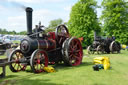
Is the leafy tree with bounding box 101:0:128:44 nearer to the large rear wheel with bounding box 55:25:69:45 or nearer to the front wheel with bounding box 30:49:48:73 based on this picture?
the large rear wheel with bounding box 55:25:69:45

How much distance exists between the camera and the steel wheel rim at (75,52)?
8.56 meters

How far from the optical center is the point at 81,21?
30000mm

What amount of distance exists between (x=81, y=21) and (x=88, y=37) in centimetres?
332

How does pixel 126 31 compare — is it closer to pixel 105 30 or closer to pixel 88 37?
pixel 105 30

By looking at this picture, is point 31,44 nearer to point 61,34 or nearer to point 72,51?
point 61,34

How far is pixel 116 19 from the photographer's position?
29.0 m

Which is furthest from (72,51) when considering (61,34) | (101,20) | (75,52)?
(101,20)

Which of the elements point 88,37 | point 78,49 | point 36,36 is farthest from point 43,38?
point 88,37

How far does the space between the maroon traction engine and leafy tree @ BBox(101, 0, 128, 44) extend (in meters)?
21.8

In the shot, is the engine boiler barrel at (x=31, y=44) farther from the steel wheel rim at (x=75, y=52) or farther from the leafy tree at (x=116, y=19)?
the leafy tree at (x=116, y=19)

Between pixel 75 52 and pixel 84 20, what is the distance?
21314mm

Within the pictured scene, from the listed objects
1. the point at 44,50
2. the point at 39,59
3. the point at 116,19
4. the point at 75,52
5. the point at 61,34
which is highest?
the point at 116,19

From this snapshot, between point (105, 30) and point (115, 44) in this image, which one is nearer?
point (115, 44)

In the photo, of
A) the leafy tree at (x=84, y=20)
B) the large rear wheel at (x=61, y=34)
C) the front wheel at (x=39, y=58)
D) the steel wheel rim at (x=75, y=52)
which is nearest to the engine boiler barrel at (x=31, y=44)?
the front wheel at (x=39, y=58)
